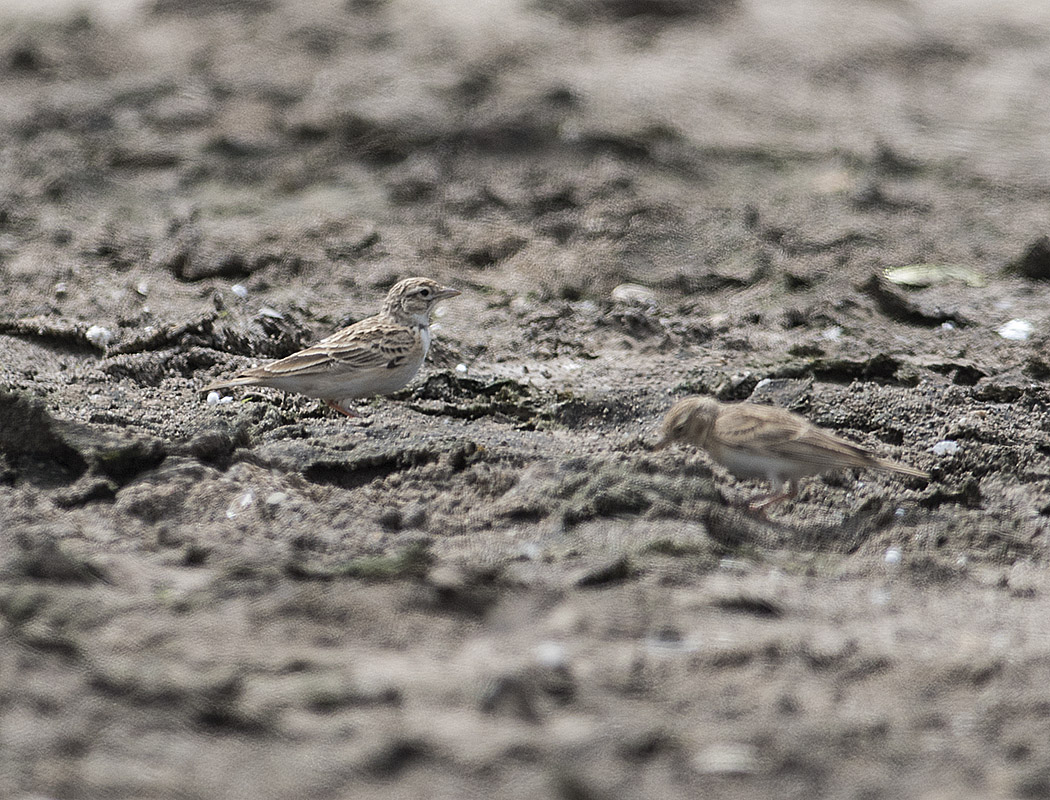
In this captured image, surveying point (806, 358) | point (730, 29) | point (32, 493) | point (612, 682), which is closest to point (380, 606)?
point (612, 682)

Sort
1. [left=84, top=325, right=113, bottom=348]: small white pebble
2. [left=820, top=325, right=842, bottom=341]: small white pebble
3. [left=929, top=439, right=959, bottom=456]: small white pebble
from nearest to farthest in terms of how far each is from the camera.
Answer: [left=929, top=439, right=959, bottom=456]: small white pebble < [left=84, top=325, right=113, bottom=348]: small white pebble < [left=820, top=325, right=842, bottom=341]: small white pebble

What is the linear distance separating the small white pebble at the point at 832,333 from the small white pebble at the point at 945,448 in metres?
1.62

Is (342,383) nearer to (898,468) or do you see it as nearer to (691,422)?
(691,422)

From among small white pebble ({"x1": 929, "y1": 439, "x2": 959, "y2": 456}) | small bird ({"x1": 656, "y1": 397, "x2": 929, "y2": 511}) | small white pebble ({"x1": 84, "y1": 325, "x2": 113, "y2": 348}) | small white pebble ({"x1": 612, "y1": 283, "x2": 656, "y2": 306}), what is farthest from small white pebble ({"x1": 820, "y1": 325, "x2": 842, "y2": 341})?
small white pebble ({"x1": 84, "y1": 325, "x2": 113, "y2": 348})

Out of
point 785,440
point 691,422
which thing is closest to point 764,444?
point 785,440

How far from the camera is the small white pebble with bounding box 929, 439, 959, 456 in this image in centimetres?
A: 662

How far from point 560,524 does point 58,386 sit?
11.3ft

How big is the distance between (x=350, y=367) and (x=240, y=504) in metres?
1.63

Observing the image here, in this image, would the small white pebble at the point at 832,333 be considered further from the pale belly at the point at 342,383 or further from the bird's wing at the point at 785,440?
the pale belly at the point at 342,383

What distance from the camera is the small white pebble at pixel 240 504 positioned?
220 inches

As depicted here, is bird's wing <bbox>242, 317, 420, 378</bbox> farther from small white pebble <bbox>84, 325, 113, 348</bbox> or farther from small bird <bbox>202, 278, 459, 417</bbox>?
small white pebble <bbox>84, 325, 113, 348</bbox>

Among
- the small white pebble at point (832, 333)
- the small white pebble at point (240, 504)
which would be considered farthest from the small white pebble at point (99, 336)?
the small white pebble at point (832, 333)

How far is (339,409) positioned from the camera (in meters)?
7.37

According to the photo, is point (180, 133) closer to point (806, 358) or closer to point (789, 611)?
point (806, 358)
